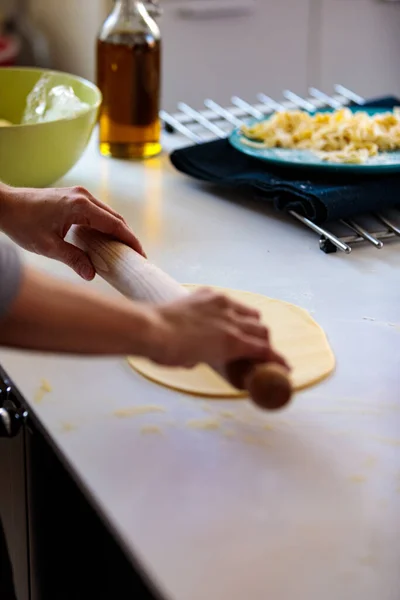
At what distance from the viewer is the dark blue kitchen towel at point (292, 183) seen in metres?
1.12

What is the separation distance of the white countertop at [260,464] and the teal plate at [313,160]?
0.20 m

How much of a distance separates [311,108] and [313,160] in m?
0.46

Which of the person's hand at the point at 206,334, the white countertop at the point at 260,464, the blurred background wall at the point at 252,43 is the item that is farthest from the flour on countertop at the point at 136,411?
the blurred background wall at the point at 252,43

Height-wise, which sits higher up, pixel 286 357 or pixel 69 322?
pixel 69 322

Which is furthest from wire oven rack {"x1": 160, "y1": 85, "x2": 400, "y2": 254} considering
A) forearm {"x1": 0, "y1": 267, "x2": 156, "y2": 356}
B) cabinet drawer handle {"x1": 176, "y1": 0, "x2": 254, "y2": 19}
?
forearm {"x1": 0, "y1": 267, "x2": 156, "y2": 356}

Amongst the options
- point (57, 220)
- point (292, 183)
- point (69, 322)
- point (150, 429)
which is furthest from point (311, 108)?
point (69, 322)

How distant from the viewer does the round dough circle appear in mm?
791

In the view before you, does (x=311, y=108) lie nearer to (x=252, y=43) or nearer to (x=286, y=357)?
(x=252, y=43)

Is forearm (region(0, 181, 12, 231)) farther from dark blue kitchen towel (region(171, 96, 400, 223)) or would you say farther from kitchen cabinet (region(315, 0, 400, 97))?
kitchen cabinet (region(315, 0, 400, 97))

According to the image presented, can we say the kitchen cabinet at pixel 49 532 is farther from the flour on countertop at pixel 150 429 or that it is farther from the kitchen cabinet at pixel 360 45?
the kitchen cabinet at pixel 360 45

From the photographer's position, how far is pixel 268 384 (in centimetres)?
61

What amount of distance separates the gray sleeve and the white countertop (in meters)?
0.18

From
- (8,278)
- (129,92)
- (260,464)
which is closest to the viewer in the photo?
(8,278)

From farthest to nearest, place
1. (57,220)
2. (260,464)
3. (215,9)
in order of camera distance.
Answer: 1. (215,9)
2. (57,220)
3. (260,464)
